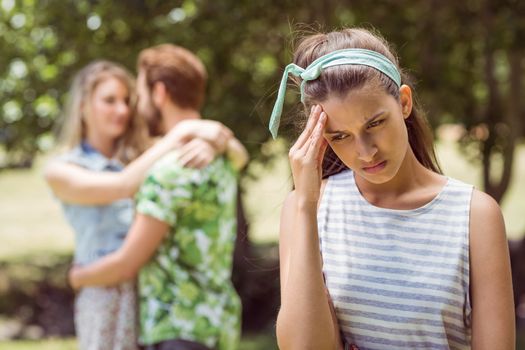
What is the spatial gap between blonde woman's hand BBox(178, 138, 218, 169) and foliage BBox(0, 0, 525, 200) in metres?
2.95

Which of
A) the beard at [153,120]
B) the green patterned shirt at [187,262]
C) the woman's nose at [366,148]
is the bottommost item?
the green patterned shirt at [187,262]

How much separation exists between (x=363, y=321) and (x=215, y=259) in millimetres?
1533

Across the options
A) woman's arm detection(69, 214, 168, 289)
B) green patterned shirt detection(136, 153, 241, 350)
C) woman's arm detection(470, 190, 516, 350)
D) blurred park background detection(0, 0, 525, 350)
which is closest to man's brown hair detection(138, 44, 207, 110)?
green patterned shirt detection(136, 153, 241, 350)

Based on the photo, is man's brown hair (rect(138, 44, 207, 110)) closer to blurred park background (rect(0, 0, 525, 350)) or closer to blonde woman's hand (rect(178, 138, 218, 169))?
blonde woman's hand (rect(178, 138, 218, 169))

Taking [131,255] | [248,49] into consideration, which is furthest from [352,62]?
[248,49]

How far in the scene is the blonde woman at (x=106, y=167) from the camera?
137 inches

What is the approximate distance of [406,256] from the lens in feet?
6.70

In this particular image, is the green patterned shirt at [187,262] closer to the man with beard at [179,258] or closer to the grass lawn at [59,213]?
the man with beard at [179,258]

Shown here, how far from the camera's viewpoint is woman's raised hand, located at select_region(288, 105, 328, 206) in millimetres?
2098

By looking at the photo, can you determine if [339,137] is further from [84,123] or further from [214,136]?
[84,123]

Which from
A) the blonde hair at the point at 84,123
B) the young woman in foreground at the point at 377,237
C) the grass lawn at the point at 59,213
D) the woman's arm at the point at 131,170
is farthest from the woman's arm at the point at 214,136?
the grass lawn at the point at 59,213

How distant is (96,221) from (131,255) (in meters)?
0.36

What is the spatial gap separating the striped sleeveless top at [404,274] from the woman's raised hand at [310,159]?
0.12 metres


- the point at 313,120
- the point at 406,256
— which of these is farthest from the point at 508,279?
the point at 313,120
